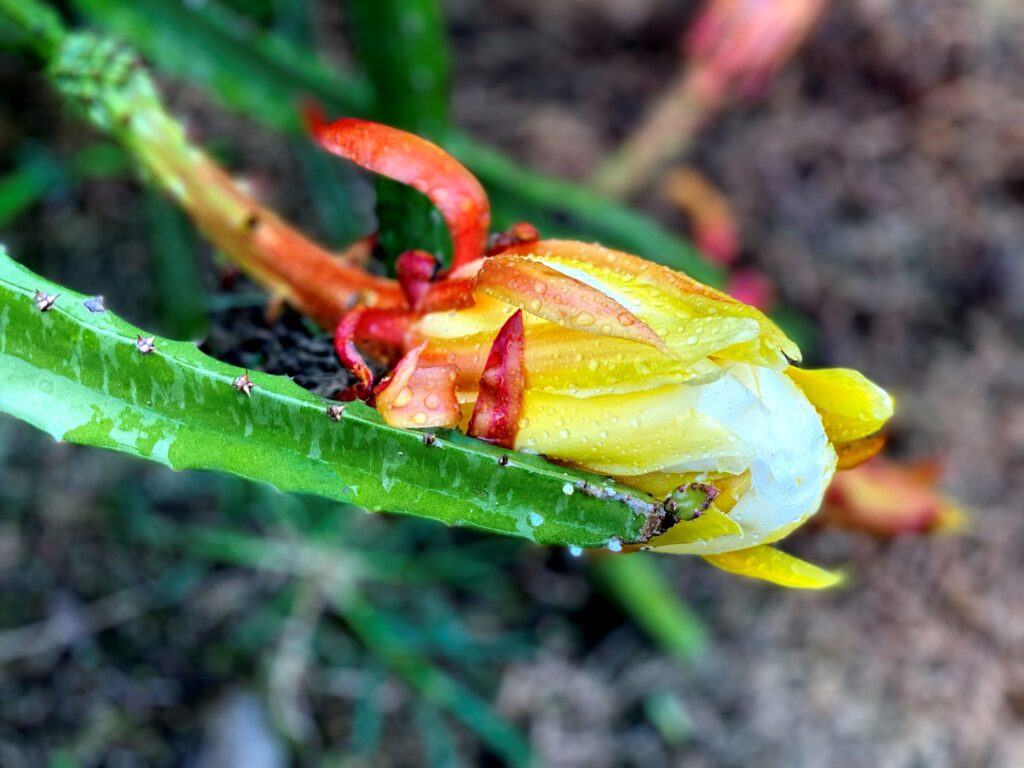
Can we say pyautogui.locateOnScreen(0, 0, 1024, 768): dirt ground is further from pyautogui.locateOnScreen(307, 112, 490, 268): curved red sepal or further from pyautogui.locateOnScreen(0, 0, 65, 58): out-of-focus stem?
pyautogui.locateOnScreen(307, 112, 490, 268): curved red sepal

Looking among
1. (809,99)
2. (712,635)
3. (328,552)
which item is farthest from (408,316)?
(809,99)

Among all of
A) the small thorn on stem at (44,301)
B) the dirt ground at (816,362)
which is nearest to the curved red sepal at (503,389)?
the small thorn on stem at (44,301)

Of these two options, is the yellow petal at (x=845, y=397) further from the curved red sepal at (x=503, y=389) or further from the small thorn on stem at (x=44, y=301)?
the small thorn on stem at (x=44, y=301)

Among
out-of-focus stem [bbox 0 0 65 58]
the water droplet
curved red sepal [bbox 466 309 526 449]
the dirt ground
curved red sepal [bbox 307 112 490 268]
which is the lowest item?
the dirt ground

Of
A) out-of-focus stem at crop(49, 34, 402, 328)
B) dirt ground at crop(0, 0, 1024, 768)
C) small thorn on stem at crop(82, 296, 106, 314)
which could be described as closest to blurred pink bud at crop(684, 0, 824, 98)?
dirt ground at crop(0, 0, 1024, 768)

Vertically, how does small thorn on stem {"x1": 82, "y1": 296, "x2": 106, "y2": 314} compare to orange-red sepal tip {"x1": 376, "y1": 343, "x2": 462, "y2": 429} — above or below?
below

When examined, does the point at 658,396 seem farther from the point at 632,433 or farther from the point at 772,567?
the point at 772,567

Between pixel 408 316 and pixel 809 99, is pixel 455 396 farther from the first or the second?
pixel 809 99
